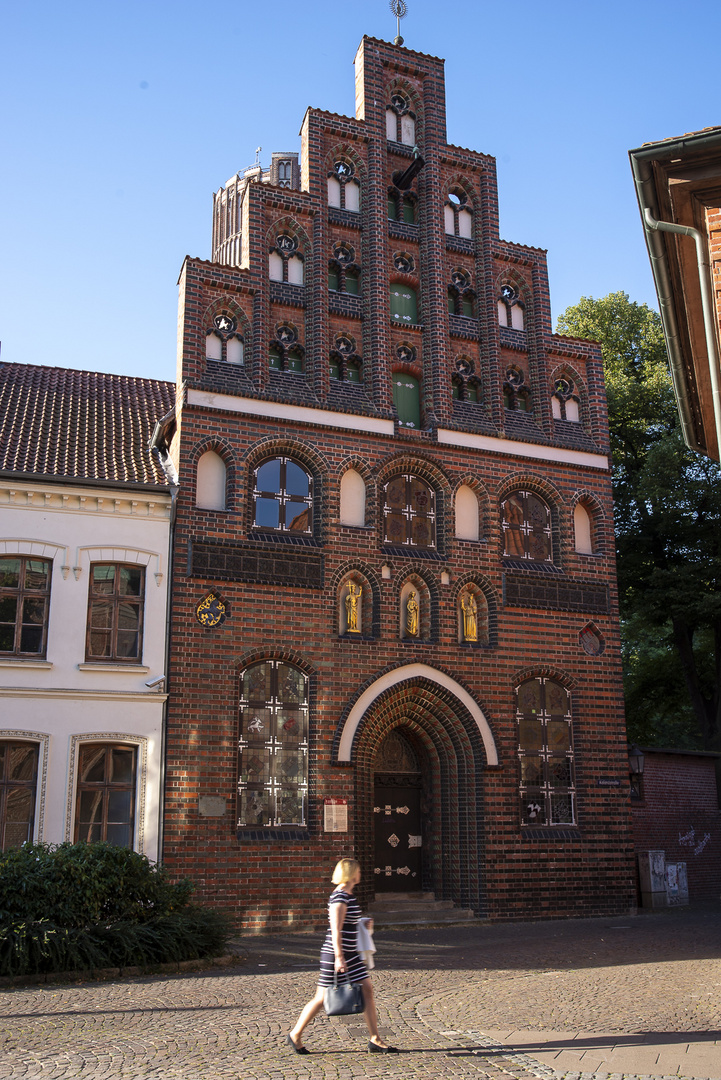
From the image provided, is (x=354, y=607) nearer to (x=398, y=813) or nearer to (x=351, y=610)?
(x=351, y=610)

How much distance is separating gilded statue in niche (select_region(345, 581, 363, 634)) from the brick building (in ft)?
0.14

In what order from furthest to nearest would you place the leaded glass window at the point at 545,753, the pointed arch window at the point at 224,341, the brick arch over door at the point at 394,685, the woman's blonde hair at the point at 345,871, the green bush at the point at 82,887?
the leaded glass window at the point at 545,753, the pointed arch window at the point at 224,341, the brick arch over door at the point at 394,685, the green bush at the point at 82,887, the woman's blonde hair at the point at 345,871

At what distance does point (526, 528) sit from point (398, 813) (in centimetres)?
659

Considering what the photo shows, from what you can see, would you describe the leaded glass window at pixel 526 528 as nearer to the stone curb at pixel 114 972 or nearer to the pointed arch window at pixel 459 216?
the pointed arch window at pixel 459 216

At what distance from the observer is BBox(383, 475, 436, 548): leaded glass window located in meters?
20.7

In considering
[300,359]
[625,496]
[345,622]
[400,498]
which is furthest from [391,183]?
[625,496]

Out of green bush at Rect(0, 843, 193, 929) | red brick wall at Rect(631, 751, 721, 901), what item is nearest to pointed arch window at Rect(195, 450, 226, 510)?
green bush at Rect(0, 843, 193, 929)

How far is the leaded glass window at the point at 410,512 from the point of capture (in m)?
20.7

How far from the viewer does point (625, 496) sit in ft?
98.9

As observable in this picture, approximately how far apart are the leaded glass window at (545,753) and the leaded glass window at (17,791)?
365 inches

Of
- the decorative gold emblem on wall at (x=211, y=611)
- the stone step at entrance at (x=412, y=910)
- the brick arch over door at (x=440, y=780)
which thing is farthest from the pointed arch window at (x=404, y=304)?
the stone step at entrance at (x=412, y=910)

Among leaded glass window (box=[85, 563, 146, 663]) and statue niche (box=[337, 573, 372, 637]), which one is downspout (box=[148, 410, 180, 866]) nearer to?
leaded glass window (box=[85, 563, 146, 663])

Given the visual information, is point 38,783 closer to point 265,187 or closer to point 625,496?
point 265,187

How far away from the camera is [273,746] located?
18.5 meters
